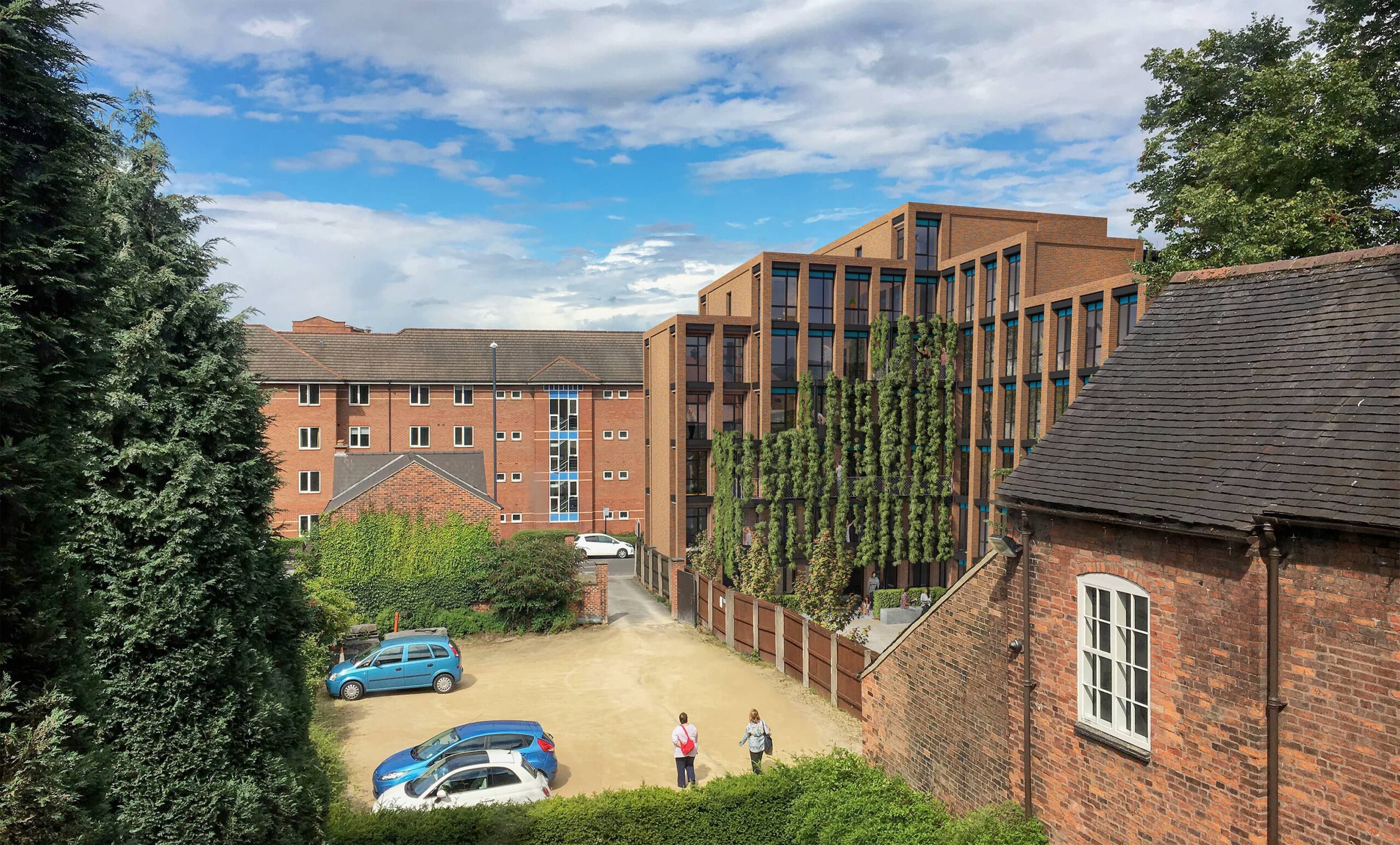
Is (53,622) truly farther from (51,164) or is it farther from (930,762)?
(930,762)

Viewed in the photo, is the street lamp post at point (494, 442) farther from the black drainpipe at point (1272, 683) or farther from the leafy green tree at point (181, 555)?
the black drainpipe at point (1272, 683)

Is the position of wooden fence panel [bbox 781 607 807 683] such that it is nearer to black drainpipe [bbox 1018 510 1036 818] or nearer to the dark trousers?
the dark trousers

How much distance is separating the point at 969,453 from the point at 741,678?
585 inches

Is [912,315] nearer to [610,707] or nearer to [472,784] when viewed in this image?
[610,707]

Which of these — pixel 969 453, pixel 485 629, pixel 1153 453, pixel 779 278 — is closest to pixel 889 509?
pixel 969 453

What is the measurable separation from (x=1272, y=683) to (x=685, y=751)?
31.8 feet

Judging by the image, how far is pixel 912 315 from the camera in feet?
A: 104

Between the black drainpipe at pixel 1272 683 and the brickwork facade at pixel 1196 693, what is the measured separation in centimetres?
5

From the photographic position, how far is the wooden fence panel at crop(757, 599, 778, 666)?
2223 centimetres

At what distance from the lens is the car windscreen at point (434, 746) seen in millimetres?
14164

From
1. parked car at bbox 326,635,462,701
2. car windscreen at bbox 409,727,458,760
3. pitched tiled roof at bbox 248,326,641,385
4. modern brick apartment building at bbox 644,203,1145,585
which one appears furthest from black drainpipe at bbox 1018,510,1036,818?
pitched tiled roof at bbox 248,326,641,385

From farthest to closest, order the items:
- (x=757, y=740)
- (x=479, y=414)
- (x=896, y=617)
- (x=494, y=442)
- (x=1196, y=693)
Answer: (x=479, y=414), (x=494, y=442), (x=896, y=617), (x=757, y=740), (x=1196, y=693)

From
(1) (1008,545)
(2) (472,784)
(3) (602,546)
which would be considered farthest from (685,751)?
(3) (602,546)

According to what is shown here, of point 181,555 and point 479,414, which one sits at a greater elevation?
point 479,414
